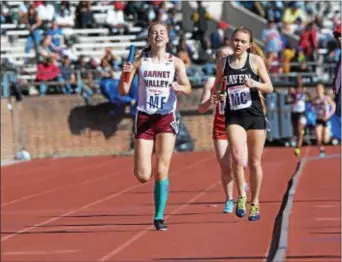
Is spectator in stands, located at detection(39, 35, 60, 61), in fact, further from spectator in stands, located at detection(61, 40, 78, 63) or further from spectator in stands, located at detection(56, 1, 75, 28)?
spectator in stands, located at detection(56, 1, 75, 28)

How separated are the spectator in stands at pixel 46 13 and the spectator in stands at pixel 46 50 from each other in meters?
1.29

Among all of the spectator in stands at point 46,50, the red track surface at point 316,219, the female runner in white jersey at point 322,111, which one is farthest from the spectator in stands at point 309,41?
the red track surface at point 316,219

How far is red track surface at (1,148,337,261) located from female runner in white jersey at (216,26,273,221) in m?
0.62

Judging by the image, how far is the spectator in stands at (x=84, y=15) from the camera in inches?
1408

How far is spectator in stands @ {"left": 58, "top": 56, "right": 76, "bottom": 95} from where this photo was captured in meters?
32.6

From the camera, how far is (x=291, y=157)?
1097 inches

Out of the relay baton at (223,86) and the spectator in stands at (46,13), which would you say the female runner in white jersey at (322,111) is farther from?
the relay baton at (223,86)

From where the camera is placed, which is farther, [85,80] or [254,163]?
[85,80]

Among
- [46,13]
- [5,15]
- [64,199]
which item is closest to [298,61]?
[46,13]

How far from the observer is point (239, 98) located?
12.1m

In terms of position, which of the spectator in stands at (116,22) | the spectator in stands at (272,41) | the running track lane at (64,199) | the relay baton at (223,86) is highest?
the spectator in stands at (116,22)

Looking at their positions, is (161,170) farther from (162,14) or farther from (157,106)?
(162,14)

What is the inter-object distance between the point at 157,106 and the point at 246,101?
843 millimetres

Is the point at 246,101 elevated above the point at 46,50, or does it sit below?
above
